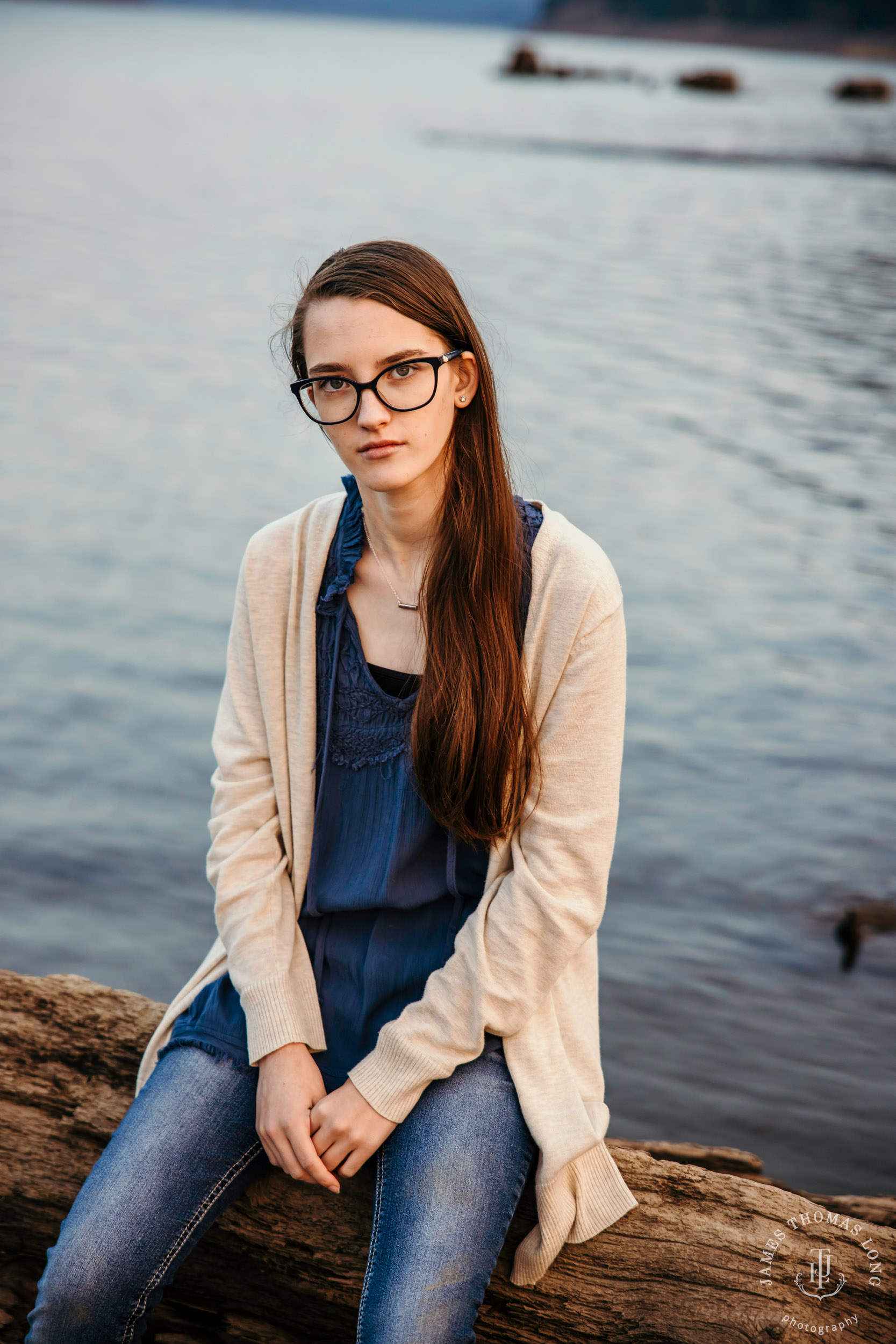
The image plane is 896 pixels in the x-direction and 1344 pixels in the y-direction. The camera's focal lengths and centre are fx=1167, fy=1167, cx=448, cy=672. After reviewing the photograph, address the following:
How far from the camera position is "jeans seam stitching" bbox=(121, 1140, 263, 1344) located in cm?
180

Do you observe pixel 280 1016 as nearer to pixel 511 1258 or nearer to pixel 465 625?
pixel 511 1258

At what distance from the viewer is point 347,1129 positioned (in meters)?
1.86

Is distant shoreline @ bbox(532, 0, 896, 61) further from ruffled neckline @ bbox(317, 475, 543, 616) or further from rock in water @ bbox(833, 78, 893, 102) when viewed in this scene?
ruffled neckline @ bbox(317, 475, 543, 616)

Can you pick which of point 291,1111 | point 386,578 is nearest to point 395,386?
point 386,578

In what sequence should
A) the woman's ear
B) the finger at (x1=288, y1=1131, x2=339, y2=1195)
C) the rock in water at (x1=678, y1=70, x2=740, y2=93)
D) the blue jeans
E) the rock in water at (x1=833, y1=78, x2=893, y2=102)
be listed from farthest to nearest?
the rock in water at (x1=678, y1=70, x2=740, y2=93) < the rock in water at (x1=833, y1=78, x2=893, y2=102) < the woman's ear < the finger at (x1=288, y1=1131, x2=339, y2=1195) < the blue jeans

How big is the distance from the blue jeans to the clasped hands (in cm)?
5

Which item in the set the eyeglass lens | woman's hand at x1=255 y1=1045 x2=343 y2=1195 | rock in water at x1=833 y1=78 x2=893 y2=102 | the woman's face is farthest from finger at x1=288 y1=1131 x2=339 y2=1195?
rock in water at x1=833 y1=78 x2=893 y2=102

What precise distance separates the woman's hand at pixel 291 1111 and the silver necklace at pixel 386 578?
794 mm

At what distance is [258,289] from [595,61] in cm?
7163

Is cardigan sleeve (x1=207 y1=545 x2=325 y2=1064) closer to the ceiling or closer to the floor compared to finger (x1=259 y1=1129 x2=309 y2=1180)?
closer to the ceiling

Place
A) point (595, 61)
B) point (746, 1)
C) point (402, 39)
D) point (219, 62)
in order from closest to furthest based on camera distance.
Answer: point (219, 62) → point (595, 61) → point (746, 1) → point (402, 39)

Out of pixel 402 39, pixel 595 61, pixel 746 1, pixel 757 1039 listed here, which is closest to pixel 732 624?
pixel 757 1039

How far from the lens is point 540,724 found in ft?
6.65

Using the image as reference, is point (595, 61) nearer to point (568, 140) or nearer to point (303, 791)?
point (568, 140)
